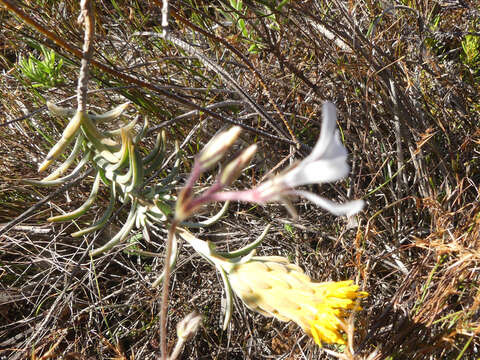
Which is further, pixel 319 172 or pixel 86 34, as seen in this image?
pixel 86 34

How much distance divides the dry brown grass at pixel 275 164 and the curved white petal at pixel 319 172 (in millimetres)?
988

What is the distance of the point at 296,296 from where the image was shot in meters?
1.09

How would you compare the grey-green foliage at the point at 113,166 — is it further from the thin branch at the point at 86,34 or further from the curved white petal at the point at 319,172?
the curved white petal at the point at 319,172

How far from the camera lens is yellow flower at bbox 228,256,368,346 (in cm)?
107

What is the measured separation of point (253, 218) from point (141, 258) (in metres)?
0.55

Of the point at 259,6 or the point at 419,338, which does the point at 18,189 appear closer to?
the point at 259,6

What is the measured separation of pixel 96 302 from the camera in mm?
2006

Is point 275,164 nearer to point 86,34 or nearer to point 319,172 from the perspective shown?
point 86,34

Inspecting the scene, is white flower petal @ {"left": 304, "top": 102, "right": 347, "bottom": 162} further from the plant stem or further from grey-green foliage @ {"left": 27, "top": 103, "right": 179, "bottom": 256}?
grey-green foliage @ {"left": 27, "top": 103, "right": 179, "bottom": 256}

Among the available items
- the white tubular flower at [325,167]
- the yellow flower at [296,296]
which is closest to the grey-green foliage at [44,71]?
the yellow flower at [296,296]

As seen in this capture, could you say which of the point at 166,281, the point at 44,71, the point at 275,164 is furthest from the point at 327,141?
the point at 44,71

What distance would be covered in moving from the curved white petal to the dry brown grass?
0.99 meters

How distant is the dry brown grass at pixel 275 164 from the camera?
70.0 inches

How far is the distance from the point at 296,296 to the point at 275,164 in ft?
3.10
